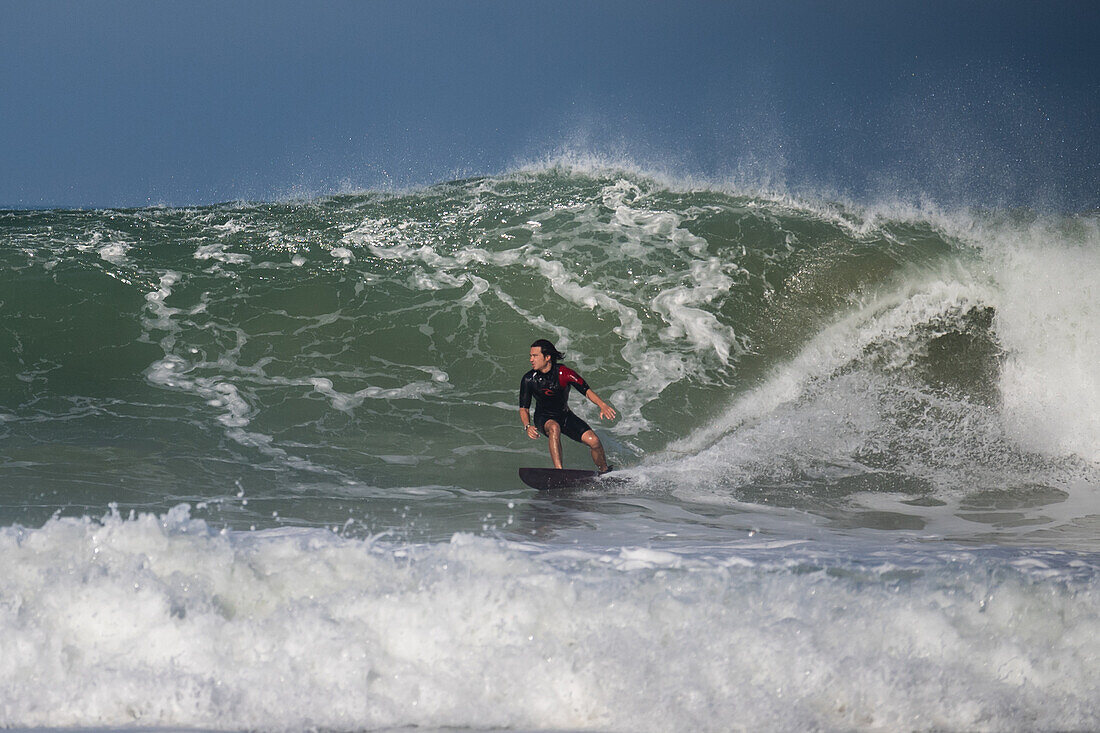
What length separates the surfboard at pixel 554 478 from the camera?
6.93 m

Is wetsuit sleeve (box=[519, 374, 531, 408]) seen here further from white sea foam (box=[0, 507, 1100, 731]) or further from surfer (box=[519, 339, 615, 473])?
white sea foam (box=[0, 507, 1100, 731])

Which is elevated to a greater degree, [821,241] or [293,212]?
[293,212]

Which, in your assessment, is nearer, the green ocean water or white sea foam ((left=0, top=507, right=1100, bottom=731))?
white sea foam ((left=0, top=507, right=1100, bottom=731))

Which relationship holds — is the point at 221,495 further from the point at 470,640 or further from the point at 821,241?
the point at 821,241

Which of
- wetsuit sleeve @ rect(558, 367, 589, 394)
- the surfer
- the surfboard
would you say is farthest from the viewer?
wetsuit sleeve @ rect(558, 367, 589, 394)

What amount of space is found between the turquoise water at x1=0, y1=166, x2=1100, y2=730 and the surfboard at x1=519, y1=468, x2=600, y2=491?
33cm

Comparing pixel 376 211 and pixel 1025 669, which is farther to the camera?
pixel 376 211

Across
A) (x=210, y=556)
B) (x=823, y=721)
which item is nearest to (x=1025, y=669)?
(x=823, y=721)

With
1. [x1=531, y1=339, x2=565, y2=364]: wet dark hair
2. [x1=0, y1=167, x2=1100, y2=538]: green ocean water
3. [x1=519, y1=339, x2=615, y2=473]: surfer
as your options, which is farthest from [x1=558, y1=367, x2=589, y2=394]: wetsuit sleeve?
[x1=0, y1=167, x2=1100, y2=538]: green ocean water

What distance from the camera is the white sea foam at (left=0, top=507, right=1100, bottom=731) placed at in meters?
2.68

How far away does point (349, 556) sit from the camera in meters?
3.36

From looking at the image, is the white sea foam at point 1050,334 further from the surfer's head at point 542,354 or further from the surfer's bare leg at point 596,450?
the surfer's head at point 542,354

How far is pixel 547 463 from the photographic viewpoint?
8047mm

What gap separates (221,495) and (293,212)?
992cm
